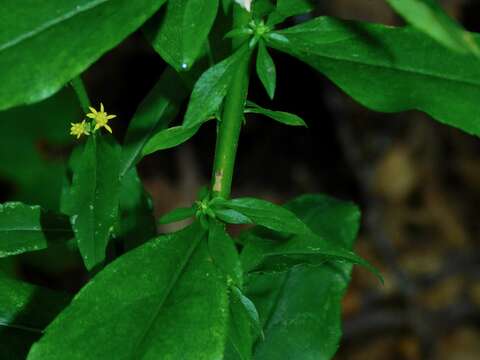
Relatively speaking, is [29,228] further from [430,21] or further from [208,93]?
[430,21]

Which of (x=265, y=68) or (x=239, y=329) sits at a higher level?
(x=265, y=68)

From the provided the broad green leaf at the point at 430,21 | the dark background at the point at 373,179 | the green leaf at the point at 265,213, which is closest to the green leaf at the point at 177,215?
the green leaf at the point at 265,213

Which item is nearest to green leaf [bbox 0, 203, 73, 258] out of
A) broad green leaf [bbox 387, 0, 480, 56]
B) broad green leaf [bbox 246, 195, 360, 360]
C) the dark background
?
broad green leaf [bbox 246, 195, 360, 360]

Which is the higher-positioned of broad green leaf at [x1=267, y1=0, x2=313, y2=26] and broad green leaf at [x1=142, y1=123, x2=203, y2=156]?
broad green leaf at [x1=267, y1=0, x2=313, y2=26]

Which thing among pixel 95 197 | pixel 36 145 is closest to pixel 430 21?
pixel 95 197

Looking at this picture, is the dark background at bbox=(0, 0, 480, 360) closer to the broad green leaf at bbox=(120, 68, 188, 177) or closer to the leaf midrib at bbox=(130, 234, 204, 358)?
the broad green leaf at bbox=(120, 68, 188, 177)

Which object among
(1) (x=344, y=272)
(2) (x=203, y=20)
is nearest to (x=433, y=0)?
(2) (x=203, y=20)

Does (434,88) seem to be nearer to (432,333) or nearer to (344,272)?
(344,272)

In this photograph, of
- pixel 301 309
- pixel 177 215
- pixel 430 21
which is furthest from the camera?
pixel 301 309
